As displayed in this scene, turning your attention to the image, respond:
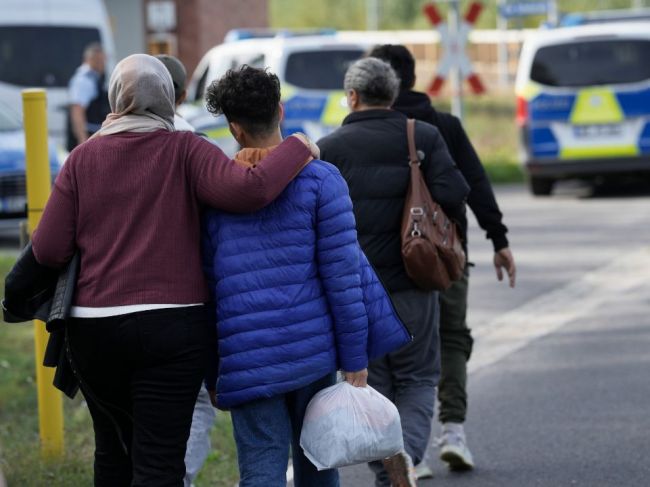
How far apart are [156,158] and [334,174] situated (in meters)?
0.53

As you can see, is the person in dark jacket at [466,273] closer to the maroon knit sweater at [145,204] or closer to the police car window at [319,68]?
the maroon knit sweater at [145,204]

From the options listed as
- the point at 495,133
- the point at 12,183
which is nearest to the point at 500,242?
the point at 12,183

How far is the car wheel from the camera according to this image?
62.7ft

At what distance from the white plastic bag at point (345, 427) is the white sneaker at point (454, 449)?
1.83 metres

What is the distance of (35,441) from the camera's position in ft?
22.8

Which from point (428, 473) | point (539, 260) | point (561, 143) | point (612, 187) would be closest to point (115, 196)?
point (428, 473)

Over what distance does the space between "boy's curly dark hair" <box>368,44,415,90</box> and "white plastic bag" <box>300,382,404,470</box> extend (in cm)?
198

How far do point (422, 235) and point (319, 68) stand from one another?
13.4 m

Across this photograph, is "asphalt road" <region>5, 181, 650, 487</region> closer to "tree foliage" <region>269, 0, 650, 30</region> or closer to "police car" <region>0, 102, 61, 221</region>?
"police car" <region>0, 102, 61, 221</region>

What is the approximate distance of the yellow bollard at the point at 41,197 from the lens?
6.32 m

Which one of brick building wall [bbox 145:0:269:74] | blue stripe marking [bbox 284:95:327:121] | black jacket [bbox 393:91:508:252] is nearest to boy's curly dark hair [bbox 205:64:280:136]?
black jacket [bbox 393:91:508:252]

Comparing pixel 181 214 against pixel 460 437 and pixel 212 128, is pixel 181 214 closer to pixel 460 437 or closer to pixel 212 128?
pixel 460 437

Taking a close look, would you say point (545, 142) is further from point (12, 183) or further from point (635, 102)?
point (12, 183)

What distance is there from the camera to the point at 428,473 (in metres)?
6.31
